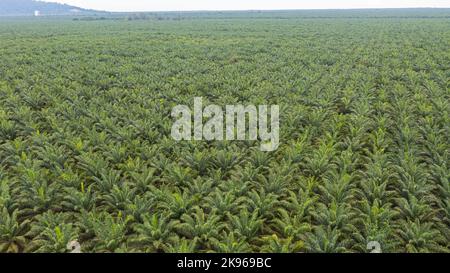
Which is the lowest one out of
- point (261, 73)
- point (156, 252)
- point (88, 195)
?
point (156, 252)

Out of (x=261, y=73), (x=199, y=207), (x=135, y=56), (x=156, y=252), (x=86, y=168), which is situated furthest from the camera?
(x=135, y=56)

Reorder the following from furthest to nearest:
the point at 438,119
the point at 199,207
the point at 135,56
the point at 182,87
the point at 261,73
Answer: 1. the point at 135,56
2. the point at 261,73
3. the point at 182,87
4. the point at 438,119
5. the point at 199,207

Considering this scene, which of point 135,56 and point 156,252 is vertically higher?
point 135,56

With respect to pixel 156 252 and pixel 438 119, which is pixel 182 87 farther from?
pixel 156 252

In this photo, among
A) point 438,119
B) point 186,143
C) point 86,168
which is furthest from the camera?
point 438,119

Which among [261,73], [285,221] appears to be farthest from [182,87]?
[285,221]

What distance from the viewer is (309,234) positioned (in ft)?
29.2

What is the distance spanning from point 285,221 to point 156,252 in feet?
11.0

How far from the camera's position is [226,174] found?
12250 mm

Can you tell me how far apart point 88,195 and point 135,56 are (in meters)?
29.8

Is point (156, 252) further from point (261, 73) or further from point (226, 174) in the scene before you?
point (261, 73)

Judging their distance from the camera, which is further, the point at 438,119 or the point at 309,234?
the point at 438,119

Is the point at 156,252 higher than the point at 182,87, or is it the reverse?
the point at 182,87

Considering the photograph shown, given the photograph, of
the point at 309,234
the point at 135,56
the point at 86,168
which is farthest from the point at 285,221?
the point at 135,56
